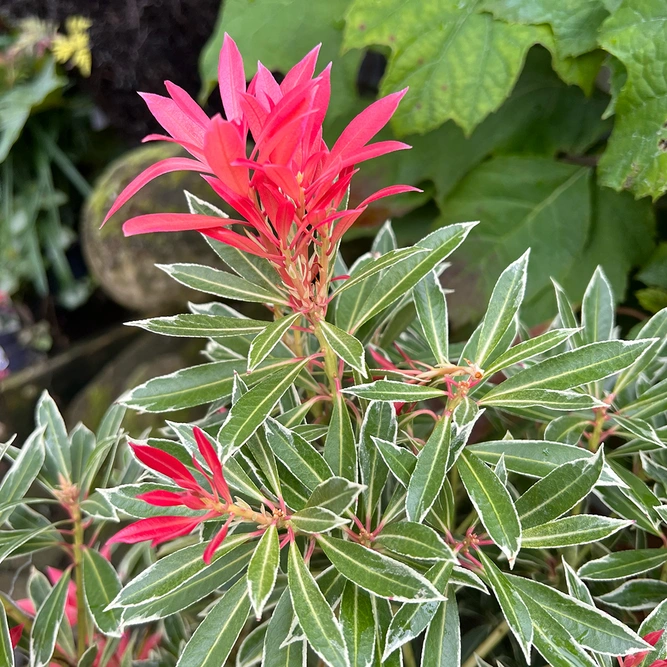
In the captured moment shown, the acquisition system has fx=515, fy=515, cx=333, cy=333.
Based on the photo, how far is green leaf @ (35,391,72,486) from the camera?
621 millimetres

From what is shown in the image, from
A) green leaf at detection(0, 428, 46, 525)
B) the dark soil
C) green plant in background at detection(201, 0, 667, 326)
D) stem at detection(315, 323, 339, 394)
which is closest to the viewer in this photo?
stem at detection(315, 323, 339, 394)

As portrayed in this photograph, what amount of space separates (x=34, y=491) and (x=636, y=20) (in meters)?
1.68

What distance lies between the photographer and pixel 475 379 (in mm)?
432

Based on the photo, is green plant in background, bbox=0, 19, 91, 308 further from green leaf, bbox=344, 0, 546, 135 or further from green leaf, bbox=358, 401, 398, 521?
green leaf, bbox=358, 401, 398, 521

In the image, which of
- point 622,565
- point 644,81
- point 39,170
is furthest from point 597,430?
point 39,170

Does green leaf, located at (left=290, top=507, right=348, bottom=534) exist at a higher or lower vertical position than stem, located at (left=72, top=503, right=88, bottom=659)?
higher

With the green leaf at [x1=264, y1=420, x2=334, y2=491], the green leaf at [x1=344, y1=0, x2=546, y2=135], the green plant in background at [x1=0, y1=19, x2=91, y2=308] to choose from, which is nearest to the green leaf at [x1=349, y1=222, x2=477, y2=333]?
the green leaf at [x1=264, y1=420, x2=334, y2=491]

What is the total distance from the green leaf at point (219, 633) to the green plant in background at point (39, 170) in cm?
165

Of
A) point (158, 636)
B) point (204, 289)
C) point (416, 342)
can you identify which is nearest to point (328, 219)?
point (204, 289)

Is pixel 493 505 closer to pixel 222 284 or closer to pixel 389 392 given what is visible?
pixel 389 392

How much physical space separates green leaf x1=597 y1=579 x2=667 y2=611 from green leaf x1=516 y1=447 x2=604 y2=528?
0.15 meters

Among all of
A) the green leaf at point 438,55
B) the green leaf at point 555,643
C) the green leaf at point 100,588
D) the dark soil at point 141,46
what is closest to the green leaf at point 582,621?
the green leaf at point 555,643

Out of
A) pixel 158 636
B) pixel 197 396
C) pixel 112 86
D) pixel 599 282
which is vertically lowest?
pixel 158 636

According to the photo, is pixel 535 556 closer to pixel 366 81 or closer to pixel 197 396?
pixel 197 396
